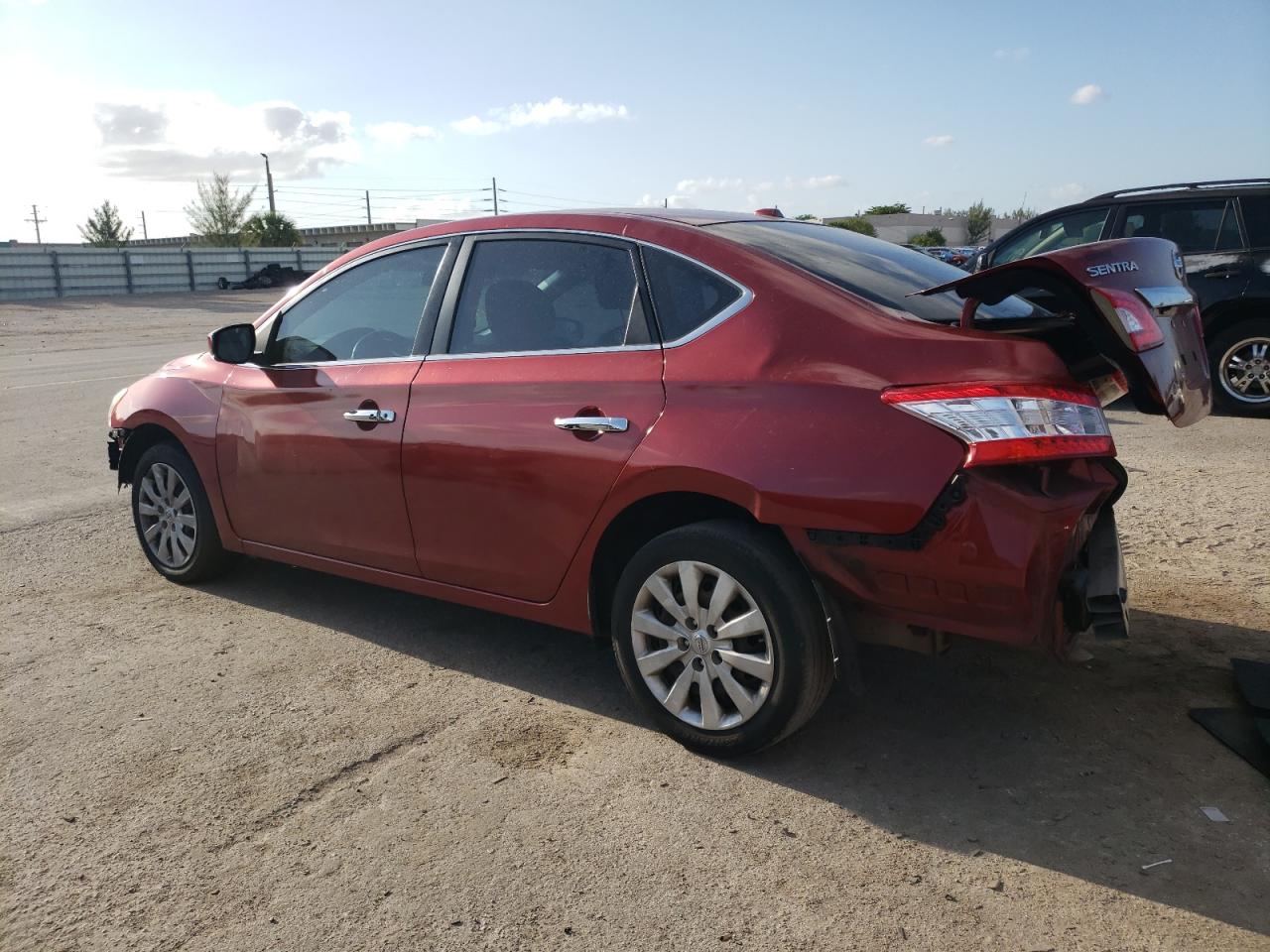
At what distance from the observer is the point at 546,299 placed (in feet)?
12.7

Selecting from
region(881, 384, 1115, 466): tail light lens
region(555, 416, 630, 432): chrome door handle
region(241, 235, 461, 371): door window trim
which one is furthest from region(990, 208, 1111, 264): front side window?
region(555, 416, 630, 432): chrome door handle

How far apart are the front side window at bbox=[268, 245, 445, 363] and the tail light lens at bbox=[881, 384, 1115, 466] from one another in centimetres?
206

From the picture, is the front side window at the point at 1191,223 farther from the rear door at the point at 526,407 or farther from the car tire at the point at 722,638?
the car tire at the point at 722,638

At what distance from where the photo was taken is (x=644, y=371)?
3488 millimetres

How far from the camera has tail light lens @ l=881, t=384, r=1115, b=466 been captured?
292 centimetres

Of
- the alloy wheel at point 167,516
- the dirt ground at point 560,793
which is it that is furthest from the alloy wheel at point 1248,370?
the alloy wheel at point 167,516

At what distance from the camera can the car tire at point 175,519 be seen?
5055 mm

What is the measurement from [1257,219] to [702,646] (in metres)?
7.92

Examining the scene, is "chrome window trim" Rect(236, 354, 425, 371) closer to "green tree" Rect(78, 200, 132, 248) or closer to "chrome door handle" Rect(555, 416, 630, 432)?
"chrome door handle" Rect(555, 416, 630, 432)

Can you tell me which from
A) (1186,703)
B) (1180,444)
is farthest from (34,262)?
(1186,703)

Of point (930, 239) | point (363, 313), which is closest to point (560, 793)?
point (363, 313)

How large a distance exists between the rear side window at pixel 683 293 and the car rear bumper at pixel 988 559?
2.56ft

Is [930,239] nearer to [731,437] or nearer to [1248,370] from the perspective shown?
[1248,370]

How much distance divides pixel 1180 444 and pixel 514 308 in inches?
247
